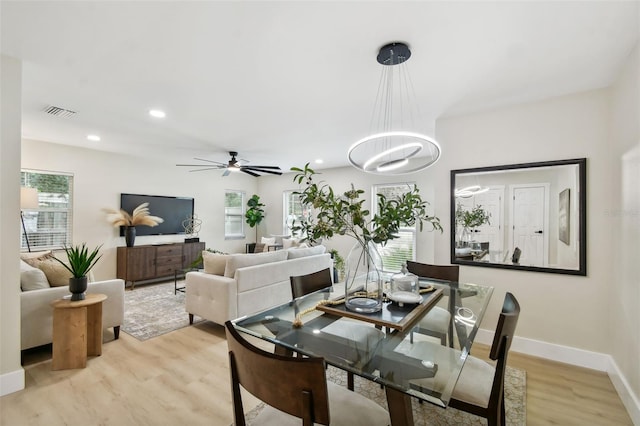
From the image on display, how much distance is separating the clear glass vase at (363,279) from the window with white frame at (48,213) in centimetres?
505

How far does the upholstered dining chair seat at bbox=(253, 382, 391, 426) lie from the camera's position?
1.14 metres

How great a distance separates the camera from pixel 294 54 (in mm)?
2117

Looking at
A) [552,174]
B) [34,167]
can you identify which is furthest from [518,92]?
[34,167]

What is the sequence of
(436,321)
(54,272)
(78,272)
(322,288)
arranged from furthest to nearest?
(54,272), (78,272), (322,288), (436,321)

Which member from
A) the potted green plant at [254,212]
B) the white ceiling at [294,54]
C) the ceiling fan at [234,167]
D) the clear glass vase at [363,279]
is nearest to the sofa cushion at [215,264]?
the white ceiling at [294,54]

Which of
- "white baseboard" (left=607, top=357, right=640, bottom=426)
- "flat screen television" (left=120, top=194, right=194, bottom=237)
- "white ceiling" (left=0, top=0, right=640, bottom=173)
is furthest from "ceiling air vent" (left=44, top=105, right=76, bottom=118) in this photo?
"white baseboard" (left=607, top=357, right=640, bottom=426)

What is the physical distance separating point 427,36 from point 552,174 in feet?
6.36

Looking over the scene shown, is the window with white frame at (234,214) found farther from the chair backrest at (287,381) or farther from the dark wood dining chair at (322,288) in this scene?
the chair backrest at (287,381)

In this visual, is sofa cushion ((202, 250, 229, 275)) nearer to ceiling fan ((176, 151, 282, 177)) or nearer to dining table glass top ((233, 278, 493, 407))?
dining table glass top ((233, 278, 493, 407))

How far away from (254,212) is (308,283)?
5.70m

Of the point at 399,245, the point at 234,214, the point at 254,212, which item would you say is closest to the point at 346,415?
the point at 399,245

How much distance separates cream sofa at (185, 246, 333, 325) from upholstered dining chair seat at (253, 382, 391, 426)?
6.81 ft

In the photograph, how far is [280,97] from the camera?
114 inches

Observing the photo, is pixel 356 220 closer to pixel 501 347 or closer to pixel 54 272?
pixel 501 347
